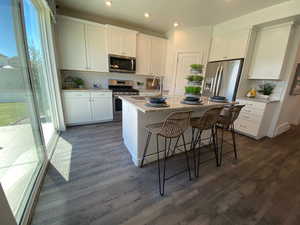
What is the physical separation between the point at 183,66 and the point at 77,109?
3.35m

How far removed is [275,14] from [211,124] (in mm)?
2734

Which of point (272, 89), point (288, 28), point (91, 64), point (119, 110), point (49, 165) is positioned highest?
point (288, 28)

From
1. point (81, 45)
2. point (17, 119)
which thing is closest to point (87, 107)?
point (81, 45)

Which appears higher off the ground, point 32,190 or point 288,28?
point 288,28

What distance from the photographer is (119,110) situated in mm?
3811

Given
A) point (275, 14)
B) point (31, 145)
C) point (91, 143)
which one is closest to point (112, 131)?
point (91, 143)

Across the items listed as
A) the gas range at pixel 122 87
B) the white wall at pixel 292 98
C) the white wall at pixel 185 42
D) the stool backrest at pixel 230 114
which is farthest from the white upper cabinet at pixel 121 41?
the white wall at pixel 292 98

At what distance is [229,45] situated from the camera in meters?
3.31

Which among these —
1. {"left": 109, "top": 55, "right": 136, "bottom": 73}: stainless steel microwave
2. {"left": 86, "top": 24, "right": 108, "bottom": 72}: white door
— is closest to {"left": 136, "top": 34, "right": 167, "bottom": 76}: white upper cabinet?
{"left": 109, "top": 55, "right": 136, "bottom": 73}: stainless steel microwave

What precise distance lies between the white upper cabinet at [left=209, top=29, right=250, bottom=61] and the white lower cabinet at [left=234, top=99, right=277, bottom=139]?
1.20 meters

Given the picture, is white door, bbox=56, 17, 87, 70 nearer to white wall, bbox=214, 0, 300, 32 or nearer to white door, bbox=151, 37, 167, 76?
white door, bbox=151, 37, 167, 76

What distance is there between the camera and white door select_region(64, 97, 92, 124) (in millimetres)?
3191

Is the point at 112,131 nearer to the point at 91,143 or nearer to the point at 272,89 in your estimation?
the point at 91,143

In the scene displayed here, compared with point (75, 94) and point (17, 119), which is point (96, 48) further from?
point (17, 119)
